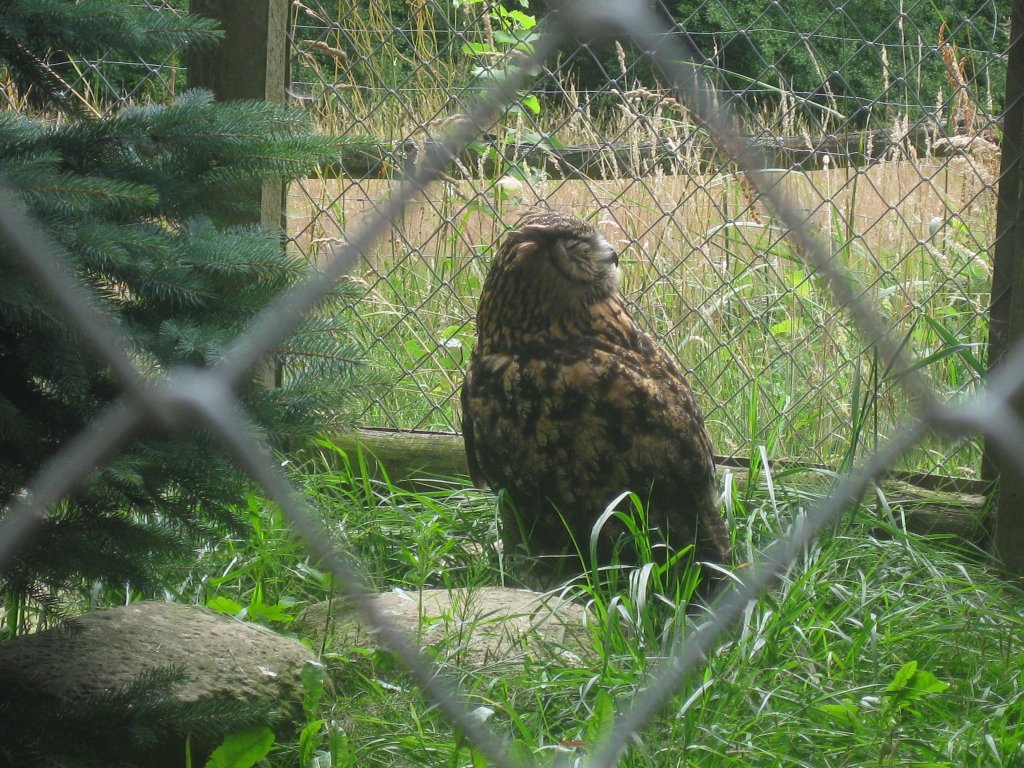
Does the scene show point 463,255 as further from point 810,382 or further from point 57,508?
point 57,508

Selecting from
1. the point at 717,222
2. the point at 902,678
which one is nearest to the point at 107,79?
the point at 717,222

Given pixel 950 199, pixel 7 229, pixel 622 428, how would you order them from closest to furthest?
1. pixel 7 229
2. pixel 622 428
3. pixel 950 199

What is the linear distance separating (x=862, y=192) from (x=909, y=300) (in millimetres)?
922

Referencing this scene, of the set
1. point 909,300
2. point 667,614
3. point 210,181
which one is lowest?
point 667,614

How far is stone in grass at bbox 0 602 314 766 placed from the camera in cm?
170

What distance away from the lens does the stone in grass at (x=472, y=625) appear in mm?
2279

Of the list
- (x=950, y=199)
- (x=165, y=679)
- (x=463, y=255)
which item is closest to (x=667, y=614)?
(x=165, y=679)

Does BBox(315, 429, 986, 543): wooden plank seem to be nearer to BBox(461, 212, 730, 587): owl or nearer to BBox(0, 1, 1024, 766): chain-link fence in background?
BBox(0, 1, 1024, 766): chain-link fence in background

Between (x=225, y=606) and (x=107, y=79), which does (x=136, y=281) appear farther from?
(x=107, y=79)

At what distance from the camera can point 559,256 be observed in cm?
287

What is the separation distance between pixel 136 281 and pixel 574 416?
4.39 feet

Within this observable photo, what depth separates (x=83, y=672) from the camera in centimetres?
189

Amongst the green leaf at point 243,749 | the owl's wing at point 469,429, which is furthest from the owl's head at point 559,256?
the green leaf at point 243,749

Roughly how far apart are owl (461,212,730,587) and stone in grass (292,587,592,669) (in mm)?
316
